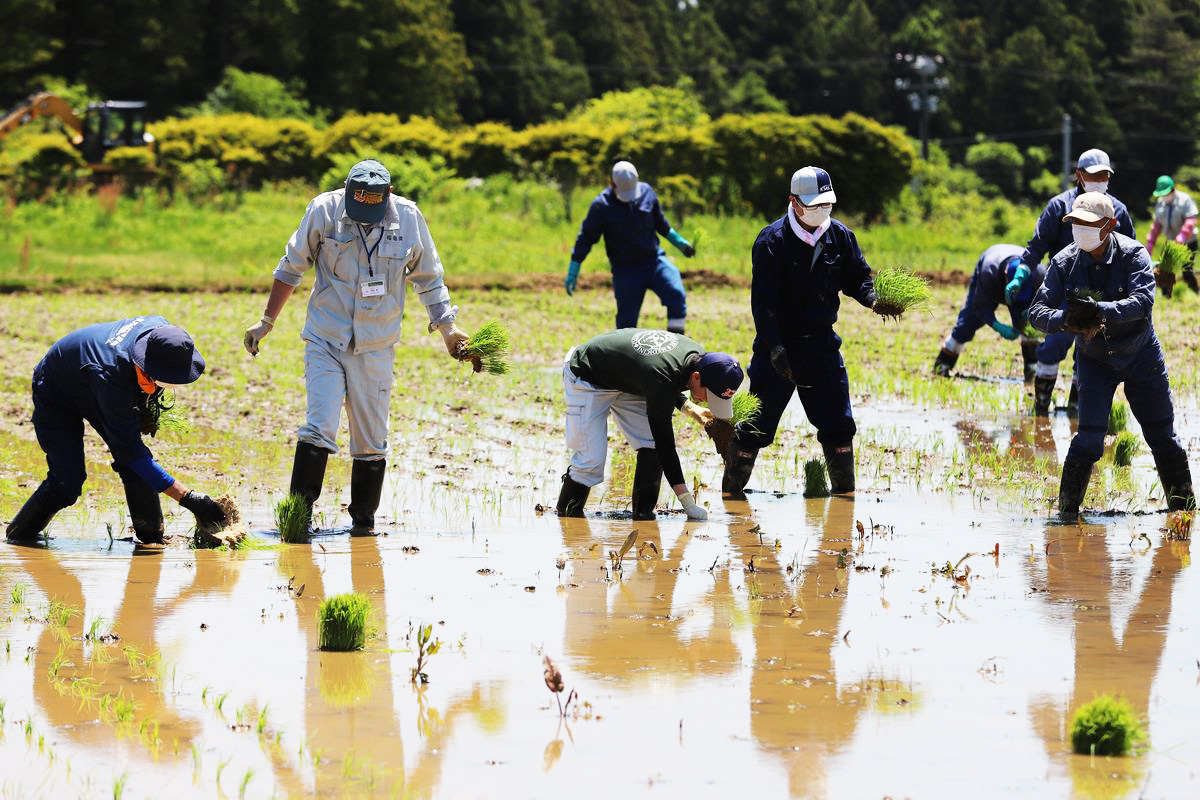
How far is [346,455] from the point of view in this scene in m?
11.1

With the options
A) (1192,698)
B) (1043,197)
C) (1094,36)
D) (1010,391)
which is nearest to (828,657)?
(1192,698)

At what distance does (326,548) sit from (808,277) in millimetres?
3058

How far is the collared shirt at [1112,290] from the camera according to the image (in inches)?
Answer: 326

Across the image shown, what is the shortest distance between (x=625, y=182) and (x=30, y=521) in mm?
7190

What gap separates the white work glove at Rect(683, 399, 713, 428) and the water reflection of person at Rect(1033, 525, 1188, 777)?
A: 176cm

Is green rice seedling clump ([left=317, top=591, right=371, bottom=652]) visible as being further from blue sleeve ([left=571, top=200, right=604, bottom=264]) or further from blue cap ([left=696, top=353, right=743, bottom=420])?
blue sleeve ([left=571, top=200, right=604, bottom=264])

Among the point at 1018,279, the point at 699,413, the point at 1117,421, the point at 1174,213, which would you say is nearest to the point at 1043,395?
the point at 1117,421

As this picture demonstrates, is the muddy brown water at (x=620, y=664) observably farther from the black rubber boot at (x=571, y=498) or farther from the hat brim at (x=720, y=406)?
the hat brim at (x=720, y=406)

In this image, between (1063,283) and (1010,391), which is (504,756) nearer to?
(1063,283)

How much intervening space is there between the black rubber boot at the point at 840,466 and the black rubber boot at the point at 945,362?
502 centimetres

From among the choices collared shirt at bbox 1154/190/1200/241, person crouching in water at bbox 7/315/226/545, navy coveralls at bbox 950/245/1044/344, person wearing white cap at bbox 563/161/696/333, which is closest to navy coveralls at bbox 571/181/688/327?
person wearing white cap at bbox 563/161/696/333

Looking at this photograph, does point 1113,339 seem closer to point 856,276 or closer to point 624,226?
point 856,276

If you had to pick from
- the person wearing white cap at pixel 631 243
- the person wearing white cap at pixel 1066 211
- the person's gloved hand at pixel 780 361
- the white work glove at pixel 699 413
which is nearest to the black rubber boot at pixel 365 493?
the white work glove at pixel 699 413

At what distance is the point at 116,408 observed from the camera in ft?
25.3
